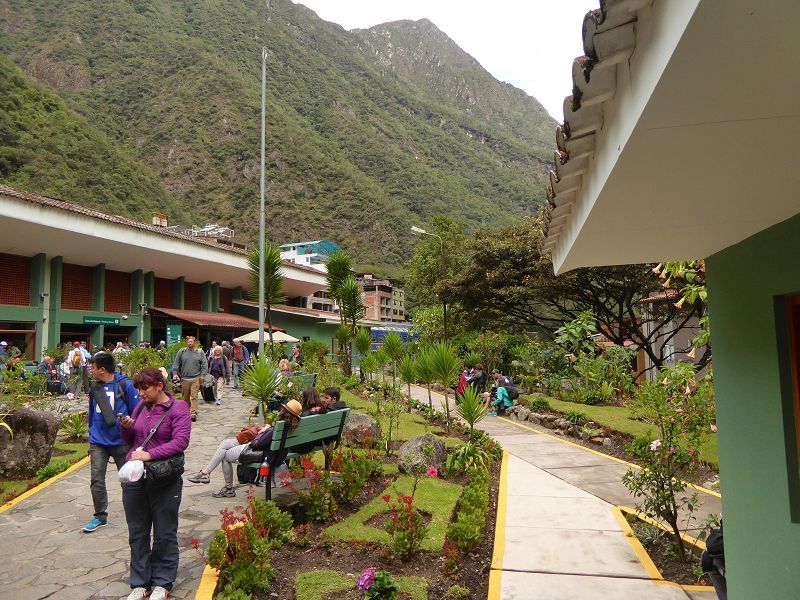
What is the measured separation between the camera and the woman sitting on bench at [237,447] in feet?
17.6

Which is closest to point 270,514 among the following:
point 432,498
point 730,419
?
point 432,498

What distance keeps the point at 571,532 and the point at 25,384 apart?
792 cm

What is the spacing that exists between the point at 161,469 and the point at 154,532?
0.46 m

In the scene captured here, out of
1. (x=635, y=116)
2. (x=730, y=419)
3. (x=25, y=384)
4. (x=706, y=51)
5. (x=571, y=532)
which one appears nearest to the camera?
(x=706, y=51)

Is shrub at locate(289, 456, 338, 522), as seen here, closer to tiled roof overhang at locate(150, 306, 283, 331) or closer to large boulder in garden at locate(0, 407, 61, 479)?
large boulder in garden at locate(0, 407, 61, 479)

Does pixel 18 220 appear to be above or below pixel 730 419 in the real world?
above

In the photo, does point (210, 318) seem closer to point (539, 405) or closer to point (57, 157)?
point (539, 405)

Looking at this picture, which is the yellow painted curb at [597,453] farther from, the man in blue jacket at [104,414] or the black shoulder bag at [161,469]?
the man in blue jacket at [104,414]

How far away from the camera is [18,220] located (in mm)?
19219

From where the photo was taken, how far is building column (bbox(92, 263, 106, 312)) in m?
24.1

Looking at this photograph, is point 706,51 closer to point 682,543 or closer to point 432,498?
point 682,543

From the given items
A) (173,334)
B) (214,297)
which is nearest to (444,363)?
(173,334)

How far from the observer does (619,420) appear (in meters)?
10.8

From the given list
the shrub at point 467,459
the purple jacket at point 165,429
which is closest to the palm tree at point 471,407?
the shrub at point 467,459
